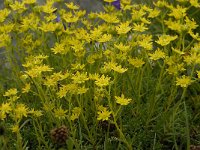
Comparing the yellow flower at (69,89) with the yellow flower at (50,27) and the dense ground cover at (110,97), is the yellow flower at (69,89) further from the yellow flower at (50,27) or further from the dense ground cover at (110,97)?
the yellow flower at (50,27)

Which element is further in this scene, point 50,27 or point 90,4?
point 90,4

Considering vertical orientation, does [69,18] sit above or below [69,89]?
above

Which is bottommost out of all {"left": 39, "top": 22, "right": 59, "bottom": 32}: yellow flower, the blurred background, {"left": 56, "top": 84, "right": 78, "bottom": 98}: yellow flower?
the blurred background

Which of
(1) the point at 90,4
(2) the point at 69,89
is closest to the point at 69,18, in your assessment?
Result: (2) the point at 69,89

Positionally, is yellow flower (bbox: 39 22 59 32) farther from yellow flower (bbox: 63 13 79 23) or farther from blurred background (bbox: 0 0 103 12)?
blurred background (bbox: 0 0 103 12)

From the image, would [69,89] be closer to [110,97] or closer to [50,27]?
[110,97]

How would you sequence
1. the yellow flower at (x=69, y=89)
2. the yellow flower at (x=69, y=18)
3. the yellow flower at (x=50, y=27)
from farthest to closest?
the yellow flower at (x=69, y=18) → the yellow flower at (x=50, y=27) → the yellow flower at (x=69, y=89)

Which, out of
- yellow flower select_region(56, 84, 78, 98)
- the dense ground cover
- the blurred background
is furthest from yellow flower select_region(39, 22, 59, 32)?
the blurred background

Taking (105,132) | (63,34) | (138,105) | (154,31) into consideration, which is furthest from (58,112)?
(154,31)

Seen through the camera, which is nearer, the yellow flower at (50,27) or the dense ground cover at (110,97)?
Answer: the dense ground cover at (110,97)

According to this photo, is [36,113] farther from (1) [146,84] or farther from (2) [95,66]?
(1) [146,84]

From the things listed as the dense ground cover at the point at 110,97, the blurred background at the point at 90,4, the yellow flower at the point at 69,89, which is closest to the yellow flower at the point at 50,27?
the dense ground cover at the point at 110,97
